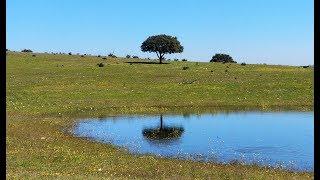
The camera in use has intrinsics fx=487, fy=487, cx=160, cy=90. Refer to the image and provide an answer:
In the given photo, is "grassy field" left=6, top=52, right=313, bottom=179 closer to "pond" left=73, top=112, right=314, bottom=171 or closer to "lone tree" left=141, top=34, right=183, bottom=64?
"pond" left=73, top=112, right=314, bottom=171

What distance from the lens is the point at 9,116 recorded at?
47312mm

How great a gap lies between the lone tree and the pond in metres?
84.6

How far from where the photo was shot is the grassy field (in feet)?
78.3

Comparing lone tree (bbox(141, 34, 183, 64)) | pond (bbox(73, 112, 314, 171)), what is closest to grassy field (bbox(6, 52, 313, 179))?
pond (bbox(73, 112, 314, 171))

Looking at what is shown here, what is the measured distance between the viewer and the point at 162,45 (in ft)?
449

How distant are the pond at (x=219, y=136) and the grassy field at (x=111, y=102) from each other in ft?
7.79

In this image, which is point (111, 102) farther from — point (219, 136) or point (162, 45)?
point (162, 45)

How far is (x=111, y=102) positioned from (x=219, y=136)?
26.6 meters

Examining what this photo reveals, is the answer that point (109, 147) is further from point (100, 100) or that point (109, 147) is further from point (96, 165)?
point (100, 100)

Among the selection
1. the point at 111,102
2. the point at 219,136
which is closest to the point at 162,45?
the point at 111,102

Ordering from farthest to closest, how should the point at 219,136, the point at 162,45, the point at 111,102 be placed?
the point at 162,45 < the point at 111,102 < the point at 219,136

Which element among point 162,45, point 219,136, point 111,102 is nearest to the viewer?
point 219,136

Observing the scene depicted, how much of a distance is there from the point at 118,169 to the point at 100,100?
40.0 meters
